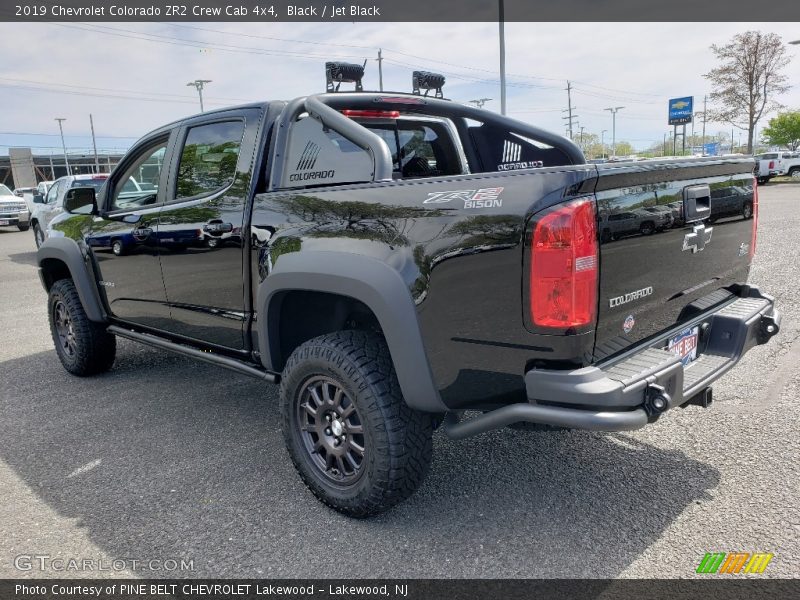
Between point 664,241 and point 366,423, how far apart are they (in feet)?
4.58

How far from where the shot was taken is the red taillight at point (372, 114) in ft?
11.7

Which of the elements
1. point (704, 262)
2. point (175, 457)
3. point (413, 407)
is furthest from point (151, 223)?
point (704, 262)

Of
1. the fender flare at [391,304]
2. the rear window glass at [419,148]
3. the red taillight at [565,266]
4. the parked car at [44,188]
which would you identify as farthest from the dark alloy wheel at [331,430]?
the parked car at [44,188]

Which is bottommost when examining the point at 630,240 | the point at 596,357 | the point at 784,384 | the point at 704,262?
the point at 784,384

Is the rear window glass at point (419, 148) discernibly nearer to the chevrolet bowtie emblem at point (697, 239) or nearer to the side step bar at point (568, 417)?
the chevrolet bowtie emblem at point (697, 239)

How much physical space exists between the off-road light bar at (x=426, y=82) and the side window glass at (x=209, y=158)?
4.41 ft

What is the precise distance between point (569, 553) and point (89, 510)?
216cm

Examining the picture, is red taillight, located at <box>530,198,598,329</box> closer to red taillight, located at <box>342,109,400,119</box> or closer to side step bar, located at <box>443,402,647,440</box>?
side step bar, located at <box>443,402,647,440</box>

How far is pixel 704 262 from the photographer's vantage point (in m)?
2.89

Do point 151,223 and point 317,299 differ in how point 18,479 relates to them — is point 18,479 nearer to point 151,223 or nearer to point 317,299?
point 151,223

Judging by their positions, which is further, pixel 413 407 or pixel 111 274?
pixel 111 274

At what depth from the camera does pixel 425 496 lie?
119 inches

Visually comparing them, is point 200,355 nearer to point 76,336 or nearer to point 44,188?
point 76,336

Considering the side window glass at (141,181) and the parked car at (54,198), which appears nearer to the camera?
the side window glass at (141,181)
